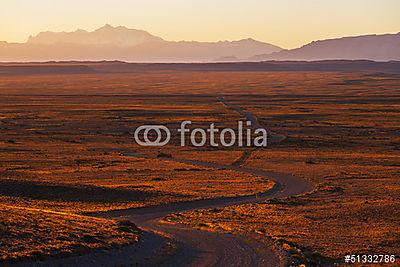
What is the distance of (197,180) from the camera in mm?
52375

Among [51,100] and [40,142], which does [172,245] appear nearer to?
[40,142]

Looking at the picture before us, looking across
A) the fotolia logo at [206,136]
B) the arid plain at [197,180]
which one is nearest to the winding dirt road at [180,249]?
the arid plain at [197,180]

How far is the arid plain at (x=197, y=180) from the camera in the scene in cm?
2834

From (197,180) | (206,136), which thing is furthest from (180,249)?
(206,136)

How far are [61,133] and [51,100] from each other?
215 feet

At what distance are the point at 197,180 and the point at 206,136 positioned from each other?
35069 millimetres

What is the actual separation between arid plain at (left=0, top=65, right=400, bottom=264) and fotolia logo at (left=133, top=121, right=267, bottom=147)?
7.49 ft

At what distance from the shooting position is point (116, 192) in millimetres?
44344

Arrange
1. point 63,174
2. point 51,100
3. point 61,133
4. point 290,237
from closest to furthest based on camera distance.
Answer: point 290,237 < point 63,174 < point 61,133 < point 51,100

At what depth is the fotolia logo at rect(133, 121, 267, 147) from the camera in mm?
81188

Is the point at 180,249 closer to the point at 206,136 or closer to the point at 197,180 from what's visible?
the point at 197,180

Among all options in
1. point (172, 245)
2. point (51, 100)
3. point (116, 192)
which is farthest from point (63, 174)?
point (51, 100)

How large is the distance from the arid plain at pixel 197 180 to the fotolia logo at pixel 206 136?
228 cm

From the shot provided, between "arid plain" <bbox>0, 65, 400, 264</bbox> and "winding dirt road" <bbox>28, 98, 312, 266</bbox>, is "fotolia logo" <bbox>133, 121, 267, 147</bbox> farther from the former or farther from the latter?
"winding dirt road" <bbox>28, 98, 312, 266</bbox>
